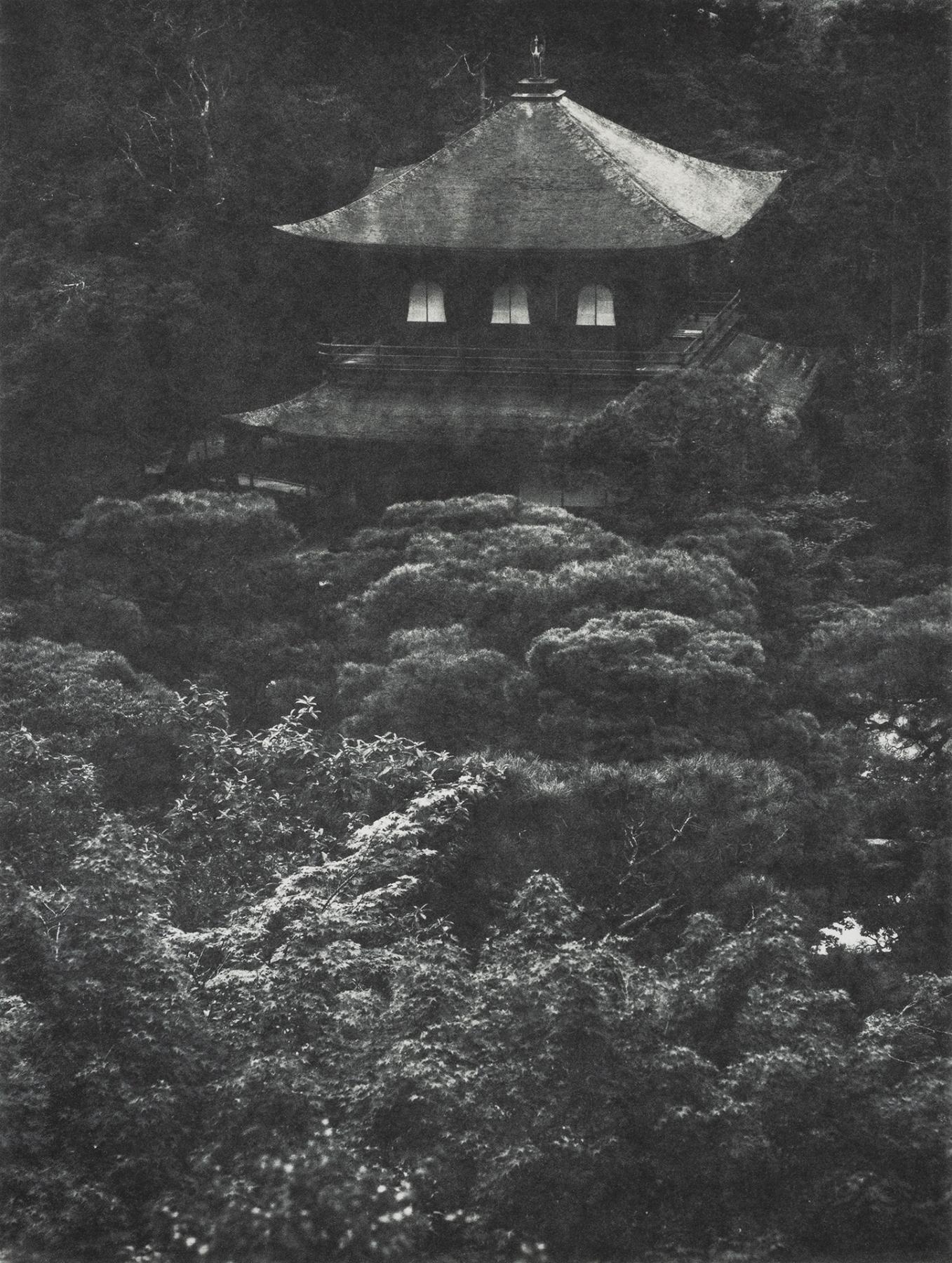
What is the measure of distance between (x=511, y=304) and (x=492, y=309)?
0.38 meters

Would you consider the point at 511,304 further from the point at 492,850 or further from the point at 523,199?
the point at 492,850

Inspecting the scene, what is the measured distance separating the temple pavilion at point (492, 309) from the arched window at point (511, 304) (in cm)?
2

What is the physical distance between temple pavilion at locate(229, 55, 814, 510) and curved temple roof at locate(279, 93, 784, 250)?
3 cm

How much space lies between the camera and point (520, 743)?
619 inches

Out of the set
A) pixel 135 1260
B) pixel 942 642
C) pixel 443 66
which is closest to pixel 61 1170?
pixel 135 1260

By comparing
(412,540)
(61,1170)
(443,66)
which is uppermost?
(443,66)

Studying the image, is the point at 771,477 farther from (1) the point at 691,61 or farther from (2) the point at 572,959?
(1) the point at 691,61

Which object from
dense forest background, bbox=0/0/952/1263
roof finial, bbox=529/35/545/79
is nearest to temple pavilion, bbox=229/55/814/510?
roof finial, bbox=529/35/545/79

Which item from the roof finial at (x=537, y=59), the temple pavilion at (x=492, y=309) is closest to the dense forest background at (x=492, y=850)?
the temple pavilion at (x=492, y=309)

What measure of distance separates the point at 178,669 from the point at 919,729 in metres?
9.34

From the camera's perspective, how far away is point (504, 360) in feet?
92.8

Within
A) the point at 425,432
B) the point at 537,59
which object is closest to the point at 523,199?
the point at 537,59

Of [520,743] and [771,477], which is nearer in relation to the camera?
[520,743]

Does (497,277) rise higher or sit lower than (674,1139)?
higher
